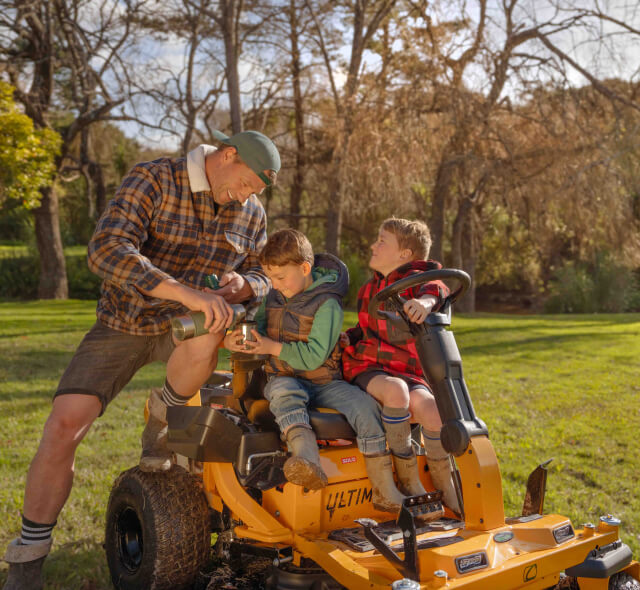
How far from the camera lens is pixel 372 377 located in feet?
9.09

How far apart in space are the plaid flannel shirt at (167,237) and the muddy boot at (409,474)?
97 cm

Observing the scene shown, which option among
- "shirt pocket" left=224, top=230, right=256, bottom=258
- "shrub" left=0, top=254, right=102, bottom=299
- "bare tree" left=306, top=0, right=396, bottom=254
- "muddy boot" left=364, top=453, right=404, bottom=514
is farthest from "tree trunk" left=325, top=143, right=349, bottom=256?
"muddy boot" left=364, top=453, right=404, bottom=514

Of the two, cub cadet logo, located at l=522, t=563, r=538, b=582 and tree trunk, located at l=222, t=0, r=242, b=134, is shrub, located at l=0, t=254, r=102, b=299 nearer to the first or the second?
tree trunk, located at l=222, t=0, r=242, b=134

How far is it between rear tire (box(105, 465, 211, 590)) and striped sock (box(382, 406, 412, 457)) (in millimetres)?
856

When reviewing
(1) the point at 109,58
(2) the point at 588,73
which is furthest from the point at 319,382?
(1) the point at 109,58

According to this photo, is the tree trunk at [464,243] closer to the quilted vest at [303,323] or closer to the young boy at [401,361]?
the young boy at [401,361]

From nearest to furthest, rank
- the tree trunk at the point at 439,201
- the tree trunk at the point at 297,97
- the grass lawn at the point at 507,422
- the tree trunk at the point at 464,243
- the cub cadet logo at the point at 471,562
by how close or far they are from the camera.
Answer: the cub cadet logo at the point at 471,562
the grass lawn at the point at 507,422
the tree trunk at the point at 439,201
the tree trunk at the point at 297,97
the tree trunk at the point at 464,243

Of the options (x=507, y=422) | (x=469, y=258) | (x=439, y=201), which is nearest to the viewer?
(x=507, y=422)

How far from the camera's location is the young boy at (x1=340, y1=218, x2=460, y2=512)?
2.65 meters

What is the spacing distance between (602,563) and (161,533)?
1.65 metres

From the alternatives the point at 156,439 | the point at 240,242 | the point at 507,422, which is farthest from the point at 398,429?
the point at 507,422

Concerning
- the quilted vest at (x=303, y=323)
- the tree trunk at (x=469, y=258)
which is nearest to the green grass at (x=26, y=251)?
the tree trunk at (x=469, y=258)

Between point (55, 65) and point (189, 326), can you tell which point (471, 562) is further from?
point (55, 65)

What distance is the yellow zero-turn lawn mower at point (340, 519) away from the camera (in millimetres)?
2219
